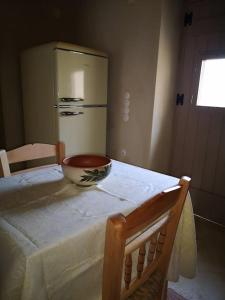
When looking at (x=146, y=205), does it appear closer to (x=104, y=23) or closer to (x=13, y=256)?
(x=13, y=256)

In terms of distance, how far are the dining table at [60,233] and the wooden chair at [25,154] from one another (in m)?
0.09

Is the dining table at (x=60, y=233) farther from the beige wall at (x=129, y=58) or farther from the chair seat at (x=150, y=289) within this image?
the beige wall at (x=129, y=58)

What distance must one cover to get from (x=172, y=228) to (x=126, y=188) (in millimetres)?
286

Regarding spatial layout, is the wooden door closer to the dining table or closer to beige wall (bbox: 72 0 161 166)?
beige wall (bbox: 72 0 161 166)

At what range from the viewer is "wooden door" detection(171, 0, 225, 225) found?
1992mm

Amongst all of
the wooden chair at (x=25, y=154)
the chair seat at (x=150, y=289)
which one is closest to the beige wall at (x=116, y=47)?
the wooden chair at (x=25, y=154)

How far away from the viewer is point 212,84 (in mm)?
2080

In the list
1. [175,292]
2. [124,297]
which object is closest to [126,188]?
[124,297]

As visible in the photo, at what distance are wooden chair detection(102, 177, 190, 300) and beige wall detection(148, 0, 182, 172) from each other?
1.46 meters

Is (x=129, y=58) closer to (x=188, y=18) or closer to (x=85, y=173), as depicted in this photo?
(x=188, y=18)

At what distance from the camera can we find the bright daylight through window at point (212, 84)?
2014 mm

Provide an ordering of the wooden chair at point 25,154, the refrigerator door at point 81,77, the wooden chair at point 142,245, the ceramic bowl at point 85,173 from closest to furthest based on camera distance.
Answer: the wooden chair at point 142,245 < the ceramic bowl at point 85,173 < the wooden chair at point 25,154 < the refrigerator door at point 81,77

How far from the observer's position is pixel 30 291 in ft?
1.78

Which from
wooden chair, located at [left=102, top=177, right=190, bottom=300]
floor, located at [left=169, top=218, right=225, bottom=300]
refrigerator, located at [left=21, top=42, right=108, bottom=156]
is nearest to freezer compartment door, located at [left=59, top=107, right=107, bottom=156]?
refrigerator, located at [left=21, top=42, right=108, bottom=156]
